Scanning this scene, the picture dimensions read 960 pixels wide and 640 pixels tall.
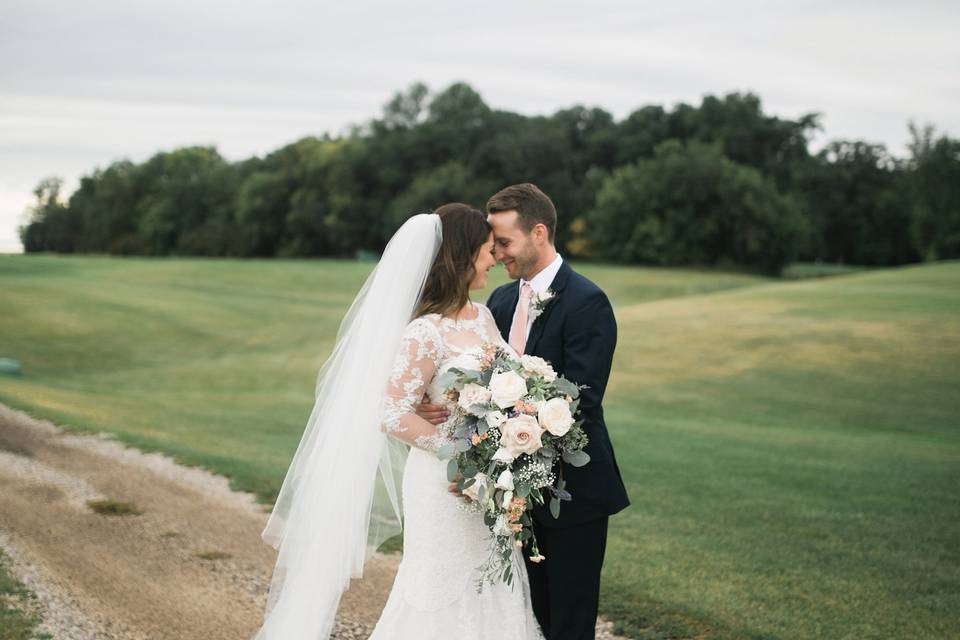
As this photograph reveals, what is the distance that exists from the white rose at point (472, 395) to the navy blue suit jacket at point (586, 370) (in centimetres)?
67

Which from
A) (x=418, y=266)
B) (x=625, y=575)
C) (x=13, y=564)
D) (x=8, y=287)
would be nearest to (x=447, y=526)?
(x=418, y=266)

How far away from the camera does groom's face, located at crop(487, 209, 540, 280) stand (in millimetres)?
4590

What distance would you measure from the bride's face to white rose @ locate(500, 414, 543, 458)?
99cm

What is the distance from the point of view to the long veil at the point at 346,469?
4.50 m

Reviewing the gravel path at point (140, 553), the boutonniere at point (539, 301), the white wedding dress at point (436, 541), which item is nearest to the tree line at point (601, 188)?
the gravel path at point (140, 553)

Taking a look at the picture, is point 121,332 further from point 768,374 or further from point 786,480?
point 786,480

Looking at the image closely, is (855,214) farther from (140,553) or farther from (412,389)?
(412,389)

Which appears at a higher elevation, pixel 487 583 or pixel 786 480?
pixel 487 583

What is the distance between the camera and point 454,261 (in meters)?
4.38

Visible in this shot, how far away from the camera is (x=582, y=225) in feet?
212

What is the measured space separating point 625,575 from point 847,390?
13460 millimetres

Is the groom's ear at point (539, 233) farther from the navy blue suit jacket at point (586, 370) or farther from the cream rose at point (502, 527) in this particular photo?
the cream rose at point (502, 527)

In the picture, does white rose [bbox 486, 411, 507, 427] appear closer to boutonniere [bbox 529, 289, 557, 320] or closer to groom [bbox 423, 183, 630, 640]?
groom [bbox 423, 183, 630, 640]

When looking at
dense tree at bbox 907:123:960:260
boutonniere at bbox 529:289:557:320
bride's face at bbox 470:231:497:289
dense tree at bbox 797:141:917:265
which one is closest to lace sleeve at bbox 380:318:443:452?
bride's face at bbox 470:231:497:289
